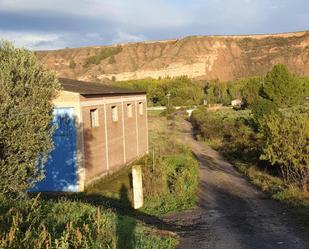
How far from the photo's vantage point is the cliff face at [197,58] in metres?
132

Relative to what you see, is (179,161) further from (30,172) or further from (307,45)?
(307,45)

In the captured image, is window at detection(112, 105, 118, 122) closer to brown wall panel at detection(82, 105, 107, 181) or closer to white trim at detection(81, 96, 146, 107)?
white trim at detection(81, 96, 146, 107)

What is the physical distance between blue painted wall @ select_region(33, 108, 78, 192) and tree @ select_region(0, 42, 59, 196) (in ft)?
21.5

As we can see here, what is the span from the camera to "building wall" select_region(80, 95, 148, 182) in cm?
1861

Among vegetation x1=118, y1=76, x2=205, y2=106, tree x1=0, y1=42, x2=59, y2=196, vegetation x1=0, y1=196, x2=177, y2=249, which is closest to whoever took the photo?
vegetation x1=0, y1=196, x2=177, y2=249

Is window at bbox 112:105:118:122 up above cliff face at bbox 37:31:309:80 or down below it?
below

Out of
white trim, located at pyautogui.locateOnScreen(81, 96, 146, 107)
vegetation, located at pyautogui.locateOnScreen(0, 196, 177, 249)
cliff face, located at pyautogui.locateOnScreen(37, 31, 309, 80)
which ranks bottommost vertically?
vegetation, located at pyautogui.locateOnScreen(0, 196, 177, 249)

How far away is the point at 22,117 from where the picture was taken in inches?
385

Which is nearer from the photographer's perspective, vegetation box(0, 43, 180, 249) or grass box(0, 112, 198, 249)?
grass box(0, 112, 198, 249)

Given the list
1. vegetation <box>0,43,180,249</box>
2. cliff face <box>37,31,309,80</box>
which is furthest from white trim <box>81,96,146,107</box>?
cliff face <box>37,31,309,80</box>

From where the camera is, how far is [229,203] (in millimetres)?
16281

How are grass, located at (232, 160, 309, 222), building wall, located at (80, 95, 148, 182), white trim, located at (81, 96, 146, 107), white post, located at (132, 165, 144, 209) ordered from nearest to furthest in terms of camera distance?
grass, located at (232, 160, 309, 222) < white post, located at (132, 165, 144, 209) < white trim, located at (81, 96, 146, 107) < building wall, located at (80, 95, 148, 182)

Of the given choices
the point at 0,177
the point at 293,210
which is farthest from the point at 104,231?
the point at 293,210

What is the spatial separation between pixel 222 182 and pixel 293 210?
235 inches
